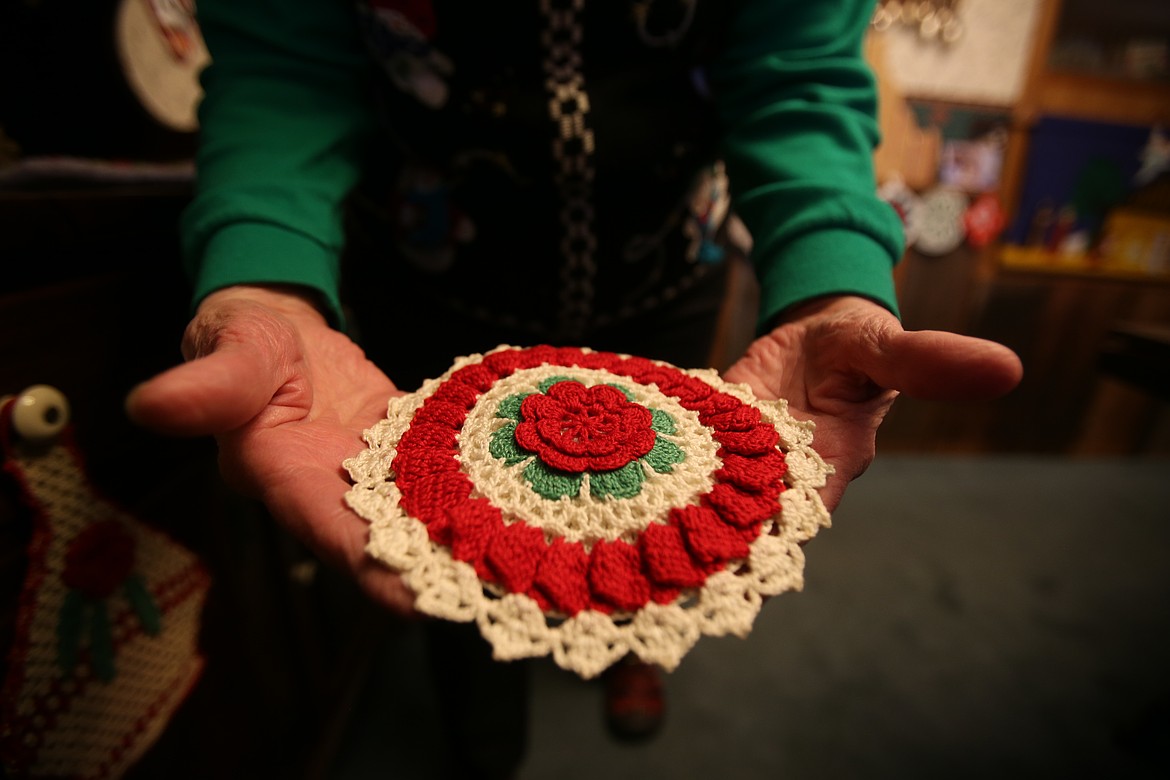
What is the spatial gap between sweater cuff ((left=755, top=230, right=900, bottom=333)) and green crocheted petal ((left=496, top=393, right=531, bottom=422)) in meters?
0.21

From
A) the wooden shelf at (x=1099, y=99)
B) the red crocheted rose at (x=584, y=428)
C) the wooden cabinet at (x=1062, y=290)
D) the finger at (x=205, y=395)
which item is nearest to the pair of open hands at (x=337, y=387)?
the finger at (x=205, y=395)

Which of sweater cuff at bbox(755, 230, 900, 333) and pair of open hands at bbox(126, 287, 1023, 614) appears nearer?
pair of open hands at bbox(126, 287, 1023, 614)

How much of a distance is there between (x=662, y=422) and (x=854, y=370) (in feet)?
0.44

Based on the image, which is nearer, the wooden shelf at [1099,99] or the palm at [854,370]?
the palm at [854,370]

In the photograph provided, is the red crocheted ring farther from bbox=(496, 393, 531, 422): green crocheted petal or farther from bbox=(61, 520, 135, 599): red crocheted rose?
bbox=(61, 520, 135, 599): red crocheted rose

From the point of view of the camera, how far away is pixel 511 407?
0.40 m

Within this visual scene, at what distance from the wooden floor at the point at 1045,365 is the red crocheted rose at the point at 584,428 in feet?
3.44

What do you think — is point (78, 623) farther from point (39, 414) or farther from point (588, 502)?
point (588, 502)

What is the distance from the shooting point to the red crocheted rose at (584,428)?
369mm

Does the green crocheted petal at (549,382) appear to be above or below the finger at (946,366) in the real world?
below

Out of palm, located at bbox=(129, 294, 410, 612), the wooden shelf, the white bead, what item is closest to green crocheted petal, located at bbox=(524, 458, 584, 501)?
palm, located at bbox=(129, 294, 410, 612)

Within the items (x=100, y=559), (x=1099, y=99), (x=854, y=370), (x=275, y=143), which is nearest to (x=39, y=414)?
(x=100, y=559)

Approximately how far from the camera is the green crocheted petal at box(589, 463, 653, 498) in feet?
1.17

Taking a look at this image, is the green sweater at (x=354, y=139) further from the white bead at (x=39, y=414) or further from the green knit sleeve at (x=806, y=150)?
the white bead at (x=39, y=414)
